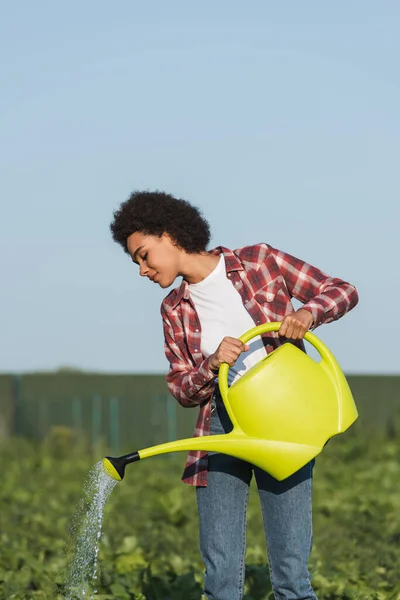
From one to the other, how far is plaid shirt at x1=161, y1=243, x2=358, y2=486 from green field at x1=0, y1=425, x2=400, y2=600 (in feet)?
4.56

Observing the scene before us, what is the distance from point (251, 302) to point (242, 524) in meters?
0.78

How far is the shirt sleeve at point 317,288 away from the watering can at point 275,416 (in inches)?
4.7

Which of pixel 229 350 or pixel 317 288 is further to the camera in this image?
pixel 317 288

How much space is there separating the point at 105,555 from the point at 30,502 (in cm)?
337

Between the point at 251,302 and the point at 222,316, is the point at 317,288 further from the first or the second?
the point at 222,316

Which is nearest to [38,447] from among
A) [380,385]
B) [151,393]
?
[151,393]

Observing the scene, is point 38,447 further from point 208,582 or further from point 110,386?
point 208,582

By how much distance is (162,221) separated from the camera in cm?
399

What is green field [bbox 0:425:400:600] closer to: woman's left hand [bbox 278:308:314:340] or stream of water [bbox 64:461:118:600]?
stream of water [bbox 64:461:118:600]

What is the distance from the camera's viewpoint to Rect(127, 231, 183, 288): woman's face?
3.94 m

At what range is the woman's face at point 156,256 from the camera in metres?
3.94

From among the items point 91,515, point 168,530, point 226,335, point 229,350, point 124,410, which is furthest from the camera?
point 124,410

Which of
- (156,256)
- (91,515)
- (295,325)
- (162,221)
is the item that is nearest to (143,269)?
(156,256)

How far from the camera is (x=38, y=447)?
15.3m
